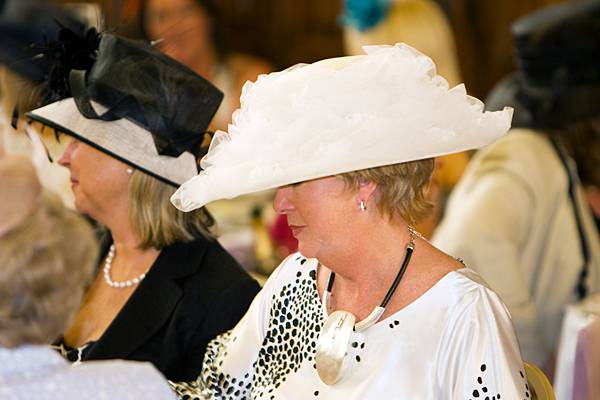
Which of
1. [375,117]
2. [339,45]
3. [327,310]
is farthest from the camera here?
[339,45]

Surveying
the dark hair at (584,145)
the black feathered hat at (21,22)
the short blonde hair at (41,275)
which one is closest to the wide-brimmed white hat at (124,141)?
the short blonde hair at (41,275)

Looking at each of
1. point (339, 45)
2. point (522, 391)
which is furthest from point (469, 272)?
point (339, 45)

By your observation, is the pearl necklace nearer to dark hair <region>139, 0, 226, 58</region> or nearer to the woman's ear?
the woman's ear

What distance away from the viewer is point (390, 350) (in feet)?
7.11

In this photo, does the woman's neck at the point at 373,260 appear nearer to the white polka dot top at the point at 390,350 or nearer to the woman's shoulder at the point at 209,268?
the white polka dot top at the point at 390,350

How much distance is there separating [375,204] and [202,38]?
365cm

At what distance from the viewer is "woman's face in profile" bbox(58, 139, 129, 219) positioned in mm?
2824

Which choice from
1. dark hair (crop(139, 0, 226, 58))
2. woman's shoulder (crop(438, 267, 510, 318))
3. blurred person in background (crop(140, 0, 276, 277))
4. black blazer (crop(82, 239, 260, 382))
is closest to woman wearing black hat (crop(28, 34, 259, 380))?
black blazer (crop(82, 239, 260, 382))

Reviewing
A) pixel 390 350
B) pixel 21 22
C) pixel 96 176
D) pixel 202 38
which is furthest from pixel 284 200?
pixel 202 38

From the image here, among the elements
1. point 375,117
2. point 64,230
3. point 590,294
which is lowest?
point 590,294

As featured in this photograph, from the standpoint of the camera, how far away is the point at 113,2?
21.0ft

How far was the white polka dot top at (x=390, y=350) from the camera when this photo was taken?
6.75 feet

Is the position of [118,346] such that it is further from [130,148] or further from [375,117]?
[375,117]

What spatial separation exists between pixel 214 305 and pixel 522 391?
94cm
